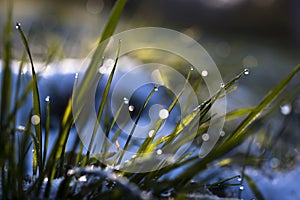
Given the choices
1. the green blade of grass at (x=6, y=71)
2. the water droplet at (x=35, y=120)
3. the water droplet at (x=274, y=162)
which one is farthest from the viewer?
the water droplet at (x=274, y=162)

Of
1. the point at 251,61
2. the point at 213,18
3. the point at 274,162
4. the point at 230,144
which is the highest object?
the point at 213,18

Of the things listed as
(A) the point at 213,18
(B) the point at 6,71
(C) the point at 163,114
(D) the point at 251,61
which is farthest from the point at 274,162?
(A) the point at 213,18

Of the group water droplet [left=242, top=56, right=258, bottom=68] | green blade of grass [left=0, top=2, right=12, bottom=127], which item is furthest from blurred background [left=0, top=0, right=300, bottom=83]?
Result: green blade of grass [left=0, top=2, right=12, bottom=127]

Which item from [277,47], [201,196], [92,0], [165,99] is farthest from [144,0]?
[201,196]

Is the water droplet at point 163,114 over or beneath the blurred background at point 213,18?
beneath

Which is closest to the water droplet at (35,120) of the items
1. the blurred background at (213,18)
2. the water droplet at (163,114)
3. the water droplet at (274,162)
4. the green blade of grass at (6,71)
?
the green blade of grass at (6,71)

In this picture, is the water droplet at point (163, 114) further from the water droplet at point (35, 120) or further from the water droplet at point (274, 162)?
the water droplet at point (274, 162)

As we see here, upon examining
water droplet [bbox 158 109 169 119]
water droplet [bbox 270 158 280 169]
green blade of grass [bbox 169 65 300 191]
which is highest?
water droplet [bbox 270 158 280 169]

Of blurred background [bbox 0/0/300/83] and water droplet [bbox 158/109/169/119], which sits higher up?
blurred background [bbox 0/0/300/83]

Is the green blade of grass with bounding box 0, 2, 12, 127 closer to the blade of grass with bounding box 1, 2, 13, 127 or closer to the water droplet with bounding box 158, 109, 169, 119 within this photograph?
the blade of grass with bounding box 1, 2, 13, 127

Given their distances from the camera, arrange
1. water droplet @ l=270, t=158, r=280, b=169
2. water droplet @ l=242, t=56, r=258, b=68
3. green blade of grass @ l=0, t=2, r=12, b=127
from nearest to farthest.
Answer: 1. green blade of grass @ l=0, t=2, r=12, b=127
2. water droplet @ l=270, t=158, r=280, b=169
3. water droplet @ l=242, t=56, r=258, b=68

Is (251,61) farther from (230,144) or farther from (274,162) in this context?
(230,144)
